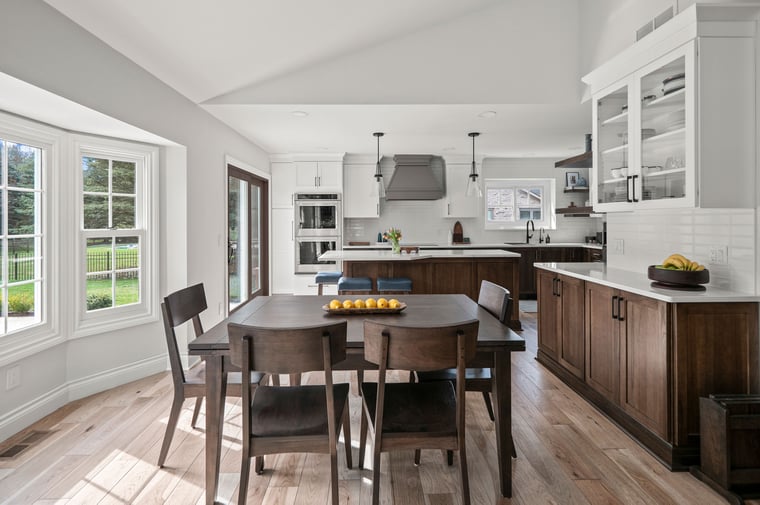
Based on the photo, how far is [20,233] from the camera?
2.98 metres

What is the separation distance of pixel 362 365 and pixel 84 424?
6.44 feet

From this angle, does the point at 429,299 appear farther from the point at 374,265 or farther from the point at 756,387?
the point at 374,265

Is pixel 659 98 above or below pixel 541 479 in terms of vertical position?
above

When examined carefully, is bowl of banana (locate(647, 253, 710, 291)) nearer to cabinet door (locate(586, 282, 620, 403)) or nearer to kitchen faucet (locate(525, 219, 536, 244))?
cabinet door (locate(586, 282, 620, 403))

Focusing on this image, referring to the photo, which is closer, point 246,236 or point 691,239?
point 691,239

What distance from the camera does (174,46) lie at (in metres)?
3.11

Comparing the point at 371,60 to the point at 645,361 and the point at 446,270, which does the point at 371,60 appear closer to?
the point at 446,270

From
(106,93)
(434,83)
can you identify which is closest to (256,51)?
(106,93)

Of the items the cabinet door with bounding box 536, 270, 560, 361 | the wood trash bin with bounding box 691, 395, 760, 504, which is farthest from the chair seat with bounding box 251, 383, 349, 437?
the cabinet door with bounding box 536, 270, 560, 361

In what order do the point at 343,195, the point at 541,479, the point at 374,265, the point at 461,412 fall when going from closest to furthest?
the point at 461,412 → the point at 541,479 → the point at 374,265 → the point at 343,195

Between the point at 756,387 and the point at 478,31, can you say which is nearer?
the point at 756,387

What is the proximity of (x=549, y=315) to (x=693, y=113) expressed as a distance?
199cm

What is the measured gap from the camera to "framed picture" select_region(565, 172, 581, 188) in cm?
782

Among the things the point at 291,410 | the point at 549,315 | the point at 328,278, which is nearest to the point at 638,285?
the point at 549,315
